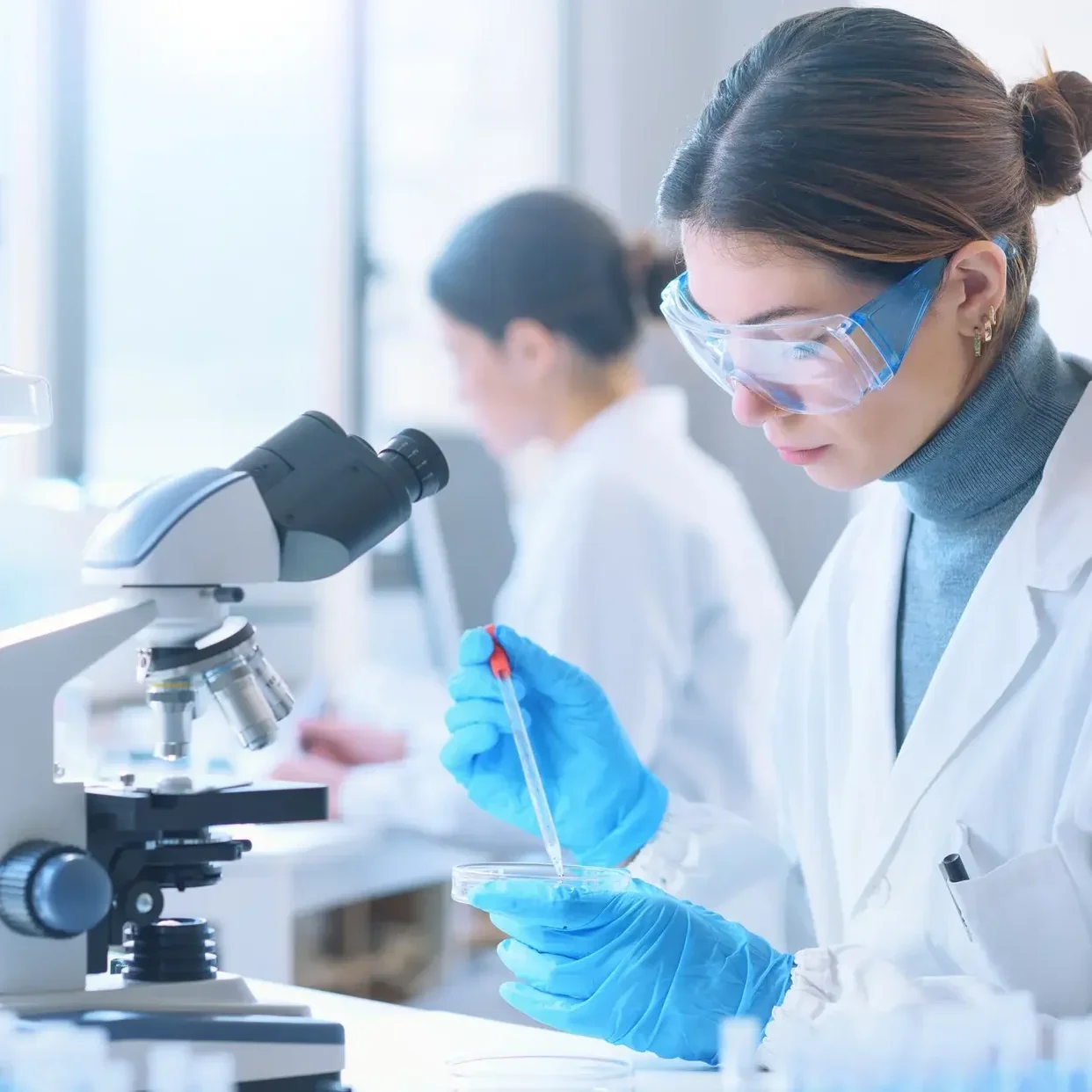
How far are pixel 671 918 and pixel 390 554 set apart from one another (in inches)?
119

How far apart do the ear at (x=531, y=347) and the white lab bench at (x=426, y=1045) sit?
1.50 meters

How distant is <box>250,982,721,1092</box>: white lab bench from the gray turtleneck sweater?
20.0 inches

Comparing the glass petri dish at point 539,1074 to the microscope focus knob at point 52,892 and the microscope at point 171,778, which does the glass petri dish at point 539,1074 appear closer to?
the microscope at point 171,778

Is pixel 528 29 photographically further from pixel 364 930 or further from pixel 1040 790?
pixel 1040 790

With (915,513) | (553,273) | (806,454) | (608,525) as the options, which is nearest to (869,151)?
(806,454)

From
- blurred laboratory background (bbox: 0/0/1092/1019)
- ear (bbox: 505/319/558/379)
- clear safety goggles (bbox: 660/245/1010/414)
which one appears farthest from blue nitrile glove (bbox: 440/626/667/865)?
ear (bbox: 505/319/558/379)

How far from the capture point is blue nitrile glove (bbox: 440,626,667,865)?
1487 mm

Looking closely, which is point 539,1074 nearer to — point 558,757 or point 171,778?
point 171,778

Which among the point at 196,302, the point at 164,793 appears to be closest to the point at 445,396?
the point at 196,302

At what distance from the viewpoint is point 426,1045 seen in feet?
3.91

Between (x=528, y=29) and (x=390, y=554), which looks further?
(x=528, y=29)

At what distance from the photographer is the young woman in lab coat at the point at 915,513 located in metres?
1.20

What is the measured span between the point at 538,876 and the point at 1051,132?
2.85 ft

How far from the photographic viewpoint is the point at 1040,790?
129 centimetres
